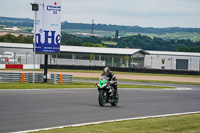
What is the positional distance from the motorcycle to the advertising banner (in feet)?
55.2

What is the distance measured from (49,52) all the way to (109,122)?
75.6 feet

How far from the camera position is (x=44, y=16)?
33.0 metres

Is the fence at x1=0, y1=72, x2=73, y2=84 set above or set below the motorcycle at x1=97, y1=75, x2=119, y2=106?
below

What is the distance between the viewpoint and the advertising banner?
32938 millimetres

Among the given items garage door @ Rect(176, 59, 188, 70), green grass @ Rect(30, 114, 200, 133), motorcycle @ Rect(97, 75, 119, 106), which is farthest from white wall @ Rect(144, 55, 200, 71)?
green grass @ Rect(30, 114, 200, 133)

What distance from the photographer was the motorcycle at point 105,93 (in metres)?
16.6

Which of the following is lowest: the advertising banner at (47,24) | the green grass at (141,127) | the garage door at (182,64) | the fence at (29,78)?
the garage door at (182,64)

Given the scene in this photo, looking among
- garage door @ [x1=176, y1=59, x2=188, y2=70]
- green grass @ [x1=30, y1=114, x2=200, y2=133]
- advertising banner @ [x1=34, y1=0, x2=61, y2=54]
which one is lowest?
garage door @ [x1=176, y1=59, x2=188, y2=70]

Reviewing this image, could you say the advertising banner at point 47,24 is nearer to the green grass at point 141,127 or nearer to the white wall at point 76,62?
the green grass at point 141,127

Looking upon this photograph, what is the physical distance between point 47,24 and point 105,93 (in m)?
17.2

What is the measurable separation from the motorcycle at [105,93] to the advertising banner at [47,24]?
55.2 feet

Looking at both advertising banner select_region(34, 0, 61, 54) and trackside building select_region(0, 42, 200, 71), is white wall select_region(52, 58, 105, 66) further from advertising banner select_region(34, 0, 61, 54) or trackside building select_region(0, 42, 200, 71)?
advertising banner select_region(34, 0, 61, 54)

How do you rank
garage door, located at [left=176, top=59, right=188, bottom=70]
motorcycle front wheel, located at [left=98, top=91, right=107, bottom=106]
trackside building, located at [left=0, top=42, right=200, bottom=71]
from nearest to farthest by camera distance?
1. motorcycle front wheel, located at [left=98, top=91, right=107, bottom=106]
2. trackside building, located at [left=0, top=42, right=200, bottom=71]
3. garage door, located at [left=176, top=59, right=188, bottom=70]

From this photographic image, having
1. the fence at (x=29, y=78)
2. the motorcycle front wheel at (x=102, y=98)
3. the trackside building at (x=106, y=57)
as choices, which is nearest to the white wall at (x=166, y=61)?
the trackside building at (x=106, y=57)
